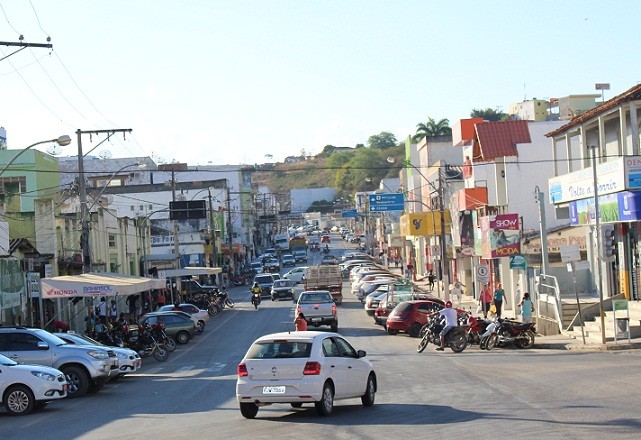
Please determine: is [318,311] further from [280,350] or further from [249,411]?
[280,350]

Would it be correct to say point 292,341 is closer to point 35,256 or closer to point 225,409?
point 225,409

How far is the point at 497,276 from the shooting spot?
60.1m

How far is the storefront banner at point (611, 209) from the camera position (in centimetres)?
3488

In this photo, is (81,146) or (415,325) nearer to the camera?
(415,325)

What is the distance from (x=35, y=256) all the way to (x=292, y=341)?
32.0 meters

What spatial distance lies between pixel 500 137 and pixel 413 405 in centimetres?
3908

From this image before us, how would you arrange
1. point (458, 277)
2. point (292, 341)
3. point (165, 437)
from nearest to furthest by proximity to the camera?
point (165, 437) < point (292, 341) < point (458, 277)

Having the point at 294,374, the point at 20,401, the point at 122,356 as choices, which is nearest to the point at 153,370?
the point at 122,356

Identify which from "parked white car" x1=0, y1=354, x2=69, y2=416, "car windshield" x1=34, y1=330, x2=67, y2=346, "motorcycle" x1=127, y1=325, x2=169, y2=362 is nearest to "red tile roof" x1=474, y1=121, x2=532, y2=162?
"motorcycle" x1=127, y1=325, x2=169, y2=362

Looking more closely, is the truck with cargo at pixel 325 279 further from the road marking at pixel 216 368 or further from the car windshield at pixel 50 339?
the car windshield at pixel 50 339

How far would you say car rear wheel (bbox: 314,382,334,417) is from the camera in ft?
60.3

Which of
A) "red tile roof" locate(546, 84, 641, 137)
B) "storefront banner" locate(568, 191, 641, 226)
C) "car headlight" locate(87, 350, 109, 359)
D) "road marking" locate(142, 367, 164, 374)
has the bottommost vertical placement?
"road marking" locate(142, 367, 164, 374)

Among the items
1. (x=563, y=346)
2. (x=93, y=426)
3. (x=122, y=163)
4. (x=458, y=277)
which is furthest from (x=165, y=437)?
(x=122, y=163)

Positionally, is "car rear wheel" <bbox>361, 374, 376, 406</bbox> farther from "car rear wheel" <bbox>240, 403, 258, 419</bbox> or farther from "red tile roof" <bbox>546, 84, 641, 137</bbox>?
"red tile roof" <bbox>546, 84, 641, 137</bbox>
